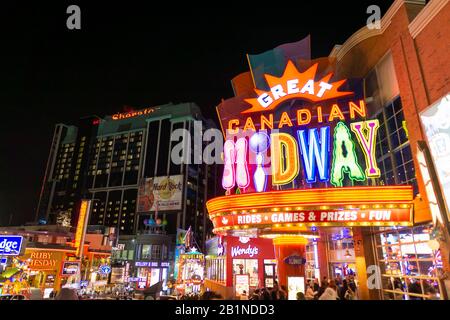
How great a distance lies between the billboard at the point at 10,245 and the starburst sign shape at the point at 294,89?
53.5 feet

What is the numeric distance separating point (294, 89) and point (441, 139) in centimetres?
993

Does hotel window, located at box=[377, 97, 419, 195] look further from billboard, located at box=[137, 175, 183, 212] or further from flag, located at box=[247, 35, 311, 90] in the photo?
billboard, located at box=[137, 175, 183, 212]

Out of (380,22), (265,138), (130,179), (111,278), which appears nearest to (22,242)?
(265,138)

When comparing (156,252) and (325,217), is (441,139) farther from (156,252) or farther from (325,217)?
(156,252)

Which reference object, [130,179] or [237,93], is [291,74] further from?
[130,179]

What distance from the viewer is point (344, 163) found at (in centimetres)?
1399

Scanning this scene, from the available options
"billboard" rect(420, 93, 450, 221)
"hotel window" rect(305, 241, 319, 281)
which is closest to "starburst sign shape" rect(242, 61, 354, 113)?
"billboard" rect(420, 93, 450, 221)

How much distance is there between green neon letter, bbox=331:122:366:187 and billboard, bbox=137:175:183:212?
64.8 meters

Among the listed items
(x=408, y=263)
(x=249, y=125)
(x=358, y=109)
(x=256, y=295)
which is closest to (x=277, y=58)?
(x=249, y=125)

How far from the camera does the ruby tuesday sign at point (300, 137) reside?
46.7ft

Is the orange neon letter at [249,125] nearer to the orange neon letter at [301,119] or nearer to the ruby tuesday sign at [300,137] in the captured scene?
the ruby tuesday sign at [300,137]
